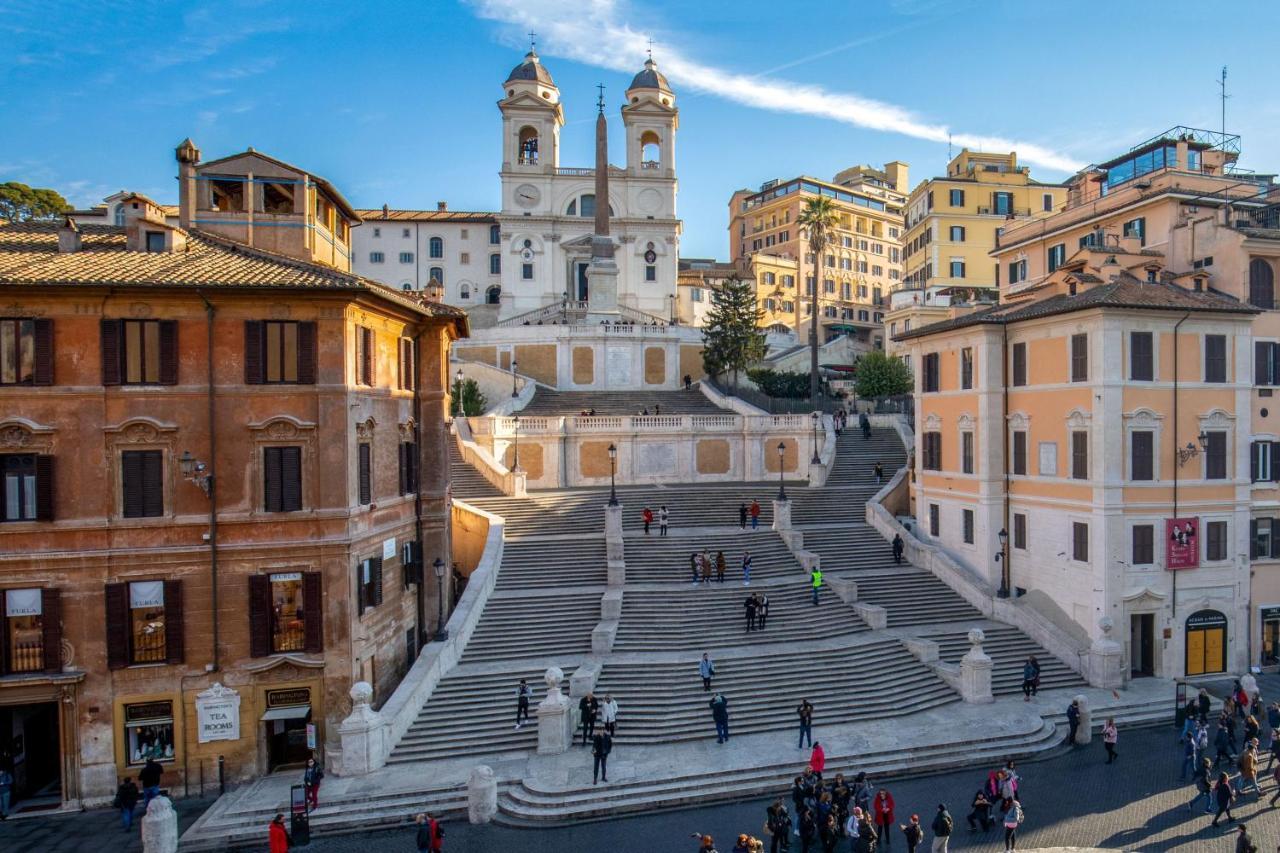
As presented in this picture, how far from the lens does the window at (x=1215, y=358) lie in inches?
1080

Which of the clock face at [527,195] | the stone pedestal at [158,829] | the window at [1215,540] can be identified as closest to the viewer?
the stone pedestal at [158,829]

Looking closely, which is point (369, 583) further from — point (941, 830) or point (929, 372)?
point (929, 372)

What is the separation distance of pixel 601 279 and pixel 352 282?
A: 43.9 meters

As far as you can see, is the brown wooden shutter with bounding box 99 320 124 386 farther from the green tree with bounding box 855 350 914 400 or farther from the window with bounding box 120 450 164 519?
the green tree with bounding box 855 350 914 400

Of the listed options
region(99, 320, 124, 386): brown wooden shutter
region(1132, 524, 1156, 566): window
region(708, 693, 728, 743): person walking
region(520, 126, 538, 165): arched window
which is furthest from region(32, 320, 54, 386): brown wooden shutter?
region(520, 126, 538, 165): arched window

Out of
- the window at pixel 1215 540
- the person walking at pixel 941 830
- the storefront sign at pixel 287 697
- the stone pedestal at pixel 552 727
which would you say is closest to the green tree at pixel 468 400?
the storefront sign at pixel 287 697

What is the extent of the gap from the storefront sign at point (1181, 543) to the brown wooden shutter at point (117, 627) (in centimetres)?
3051

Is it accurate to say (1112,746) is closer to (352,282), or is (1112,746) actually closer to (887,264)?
(352,282)

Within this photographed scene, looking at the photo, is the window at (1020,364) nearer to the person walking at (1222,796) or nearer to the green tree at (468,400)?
the person walking at (1222,796)

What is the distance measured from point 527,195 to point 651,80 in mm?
16916

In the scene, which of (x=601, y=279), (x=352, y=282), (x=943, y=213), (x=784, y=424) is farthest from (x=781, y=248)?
(x=352, y=282)

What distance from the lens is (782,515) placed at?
109ft

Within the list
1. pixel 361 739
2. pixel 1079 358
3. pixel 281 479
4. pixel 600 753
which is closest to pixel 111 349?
pixel 281 479

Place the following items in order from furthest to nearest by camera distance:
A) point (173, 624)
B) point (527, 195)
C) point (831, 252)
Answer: point (831, 252)
point (527, 195)
point (173, 624)
